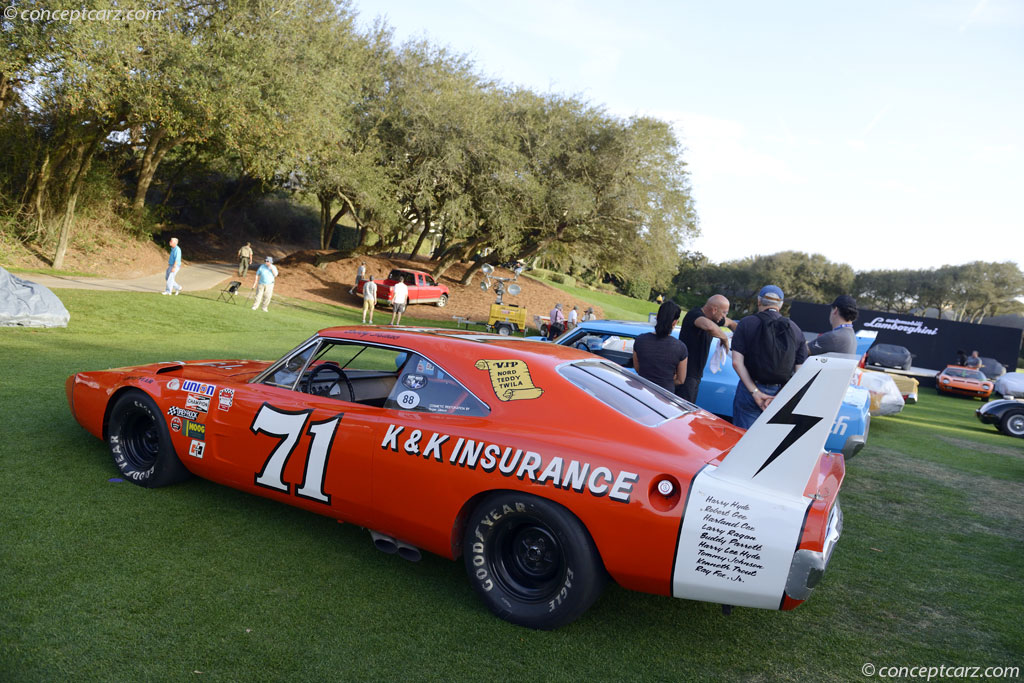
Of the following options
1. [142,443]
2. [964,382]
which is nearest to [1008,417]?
[964,382]

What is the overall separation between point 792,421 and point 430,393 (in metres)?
1.80

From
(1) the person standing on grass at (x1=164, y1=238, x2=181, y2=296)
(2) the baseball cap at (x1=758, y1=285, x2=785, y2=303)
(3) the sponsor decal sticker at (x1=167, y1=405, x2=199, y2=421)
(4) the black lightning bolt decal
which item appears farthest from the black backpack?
(1) the person standing on grass at (x1=164, y1=238, x2=181, y2=296)

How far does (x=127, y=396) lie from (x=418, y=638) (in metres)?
2.88

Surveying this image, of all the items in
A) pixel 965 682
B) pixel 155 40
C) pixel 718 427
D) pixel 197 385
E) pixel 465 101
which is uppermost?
pixel 465 101

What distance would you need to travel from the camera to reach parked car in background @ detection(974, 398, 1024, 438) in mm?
11820

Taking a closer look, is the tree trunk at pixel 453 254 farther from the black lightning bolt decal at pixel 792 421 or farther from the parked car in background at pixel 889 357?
the black lightning bolt decal at pixel 792 421

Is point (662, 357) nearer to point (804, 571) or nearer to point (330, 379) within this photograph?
point (330, 379)

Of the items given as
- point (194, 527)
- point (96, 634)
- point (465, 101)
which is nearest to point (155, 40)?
point (465, 101)

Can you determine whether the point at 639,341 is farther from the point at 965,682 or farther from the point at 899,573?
the point at 965,682

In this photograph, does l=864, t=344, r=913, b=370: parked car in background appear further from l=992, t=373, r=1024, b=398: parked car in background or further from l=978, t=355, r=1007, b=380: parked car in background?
l=992, t=373, r=1024, b=398: parked car in background

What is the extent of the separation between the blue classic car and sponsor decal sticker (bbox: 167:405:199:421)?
464cm

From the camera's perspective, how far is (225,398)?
4016mm

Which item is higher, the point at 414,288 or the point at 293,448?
the point at 414,288

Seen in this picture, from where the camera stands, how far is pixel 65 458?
4676 mm
